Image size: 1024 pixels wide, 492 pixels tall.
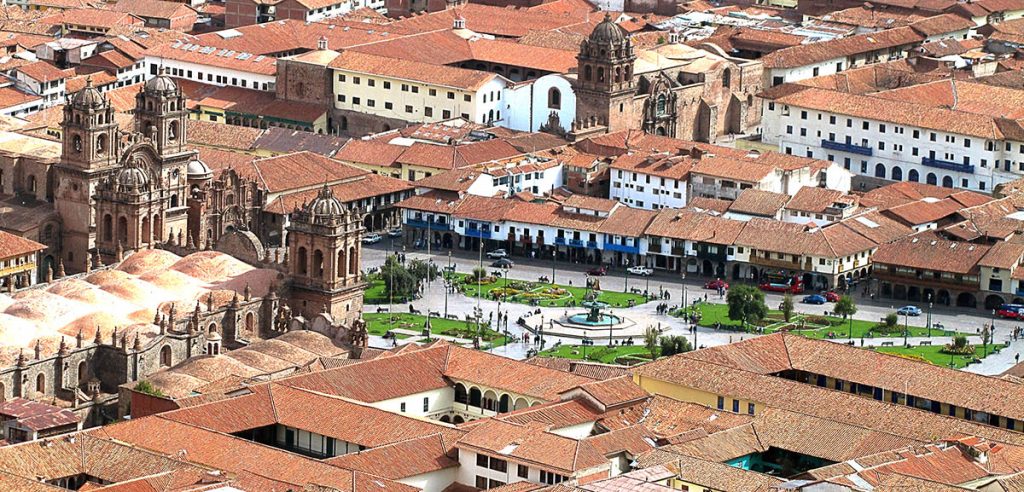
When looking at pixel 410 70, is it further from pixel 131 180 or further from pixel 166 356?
pixel 166 356

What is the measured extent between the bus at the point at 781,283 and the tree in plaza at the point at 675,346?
16179 millimetres

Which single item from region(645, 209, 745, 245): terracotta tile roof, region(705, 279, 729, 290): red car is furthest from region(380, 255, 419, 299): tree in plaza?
region(705, 279, 729, 290): red car

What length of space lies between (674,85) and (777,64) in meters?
9.81

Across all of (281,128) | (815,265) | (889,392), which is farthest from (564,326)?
(281,128)

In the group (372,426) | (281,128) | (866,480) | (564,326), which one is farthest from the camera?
(281,128)

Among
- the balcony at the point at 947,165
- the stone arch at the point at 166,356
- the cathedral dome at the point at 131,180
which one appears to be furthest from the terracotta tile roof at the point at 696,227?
the stone arch at the point at 166,356

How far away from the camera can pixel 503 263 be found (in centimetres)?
16275

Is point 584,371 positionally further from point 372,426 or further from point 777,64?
point 777,64

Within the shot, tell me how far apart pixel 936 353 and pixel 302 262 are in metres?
29.3

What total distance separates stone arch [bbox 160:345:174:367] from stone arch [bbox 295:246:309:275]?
1011 cm

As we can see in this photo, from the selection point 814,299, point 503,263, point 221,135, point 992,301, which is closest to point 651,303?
point 814,299

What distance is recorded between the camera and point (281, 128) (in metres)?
183

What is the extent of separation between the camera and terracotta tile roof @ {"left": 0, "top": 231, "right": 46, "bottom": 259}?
149m

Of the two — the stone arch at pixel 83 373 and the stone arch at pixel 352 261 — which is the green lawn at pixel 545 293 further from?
the stone arch at pixel 83 373
